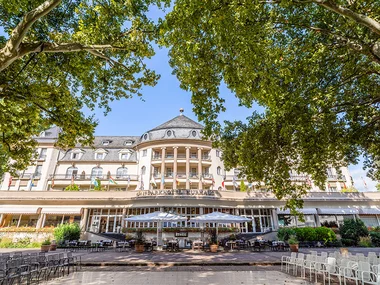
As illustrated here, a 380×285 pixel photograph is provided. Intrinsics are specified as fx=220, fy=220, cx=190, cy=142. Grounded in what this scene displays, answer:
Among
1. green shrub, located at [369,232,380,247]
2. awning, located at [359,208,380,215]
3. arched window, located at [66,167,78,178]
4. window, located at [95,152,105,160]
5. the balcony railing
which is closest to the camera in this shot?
green shrub, located at [369,232,380,247]

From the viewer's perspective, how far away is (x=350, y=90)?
11477 mm

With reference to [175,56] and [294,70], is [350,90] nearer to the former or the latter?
[294,70]

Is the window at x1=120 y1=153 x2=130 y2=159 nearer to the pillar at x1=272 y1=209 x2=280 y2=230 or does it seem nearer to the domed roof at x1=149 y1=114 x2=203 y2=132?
the domed roof at x1=149 y1=114 x2=203 y2=132

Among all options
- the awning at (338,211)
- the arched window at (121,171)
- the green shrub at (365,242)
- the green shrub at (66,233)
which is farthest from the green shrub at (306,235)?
the arched window at (121,171)

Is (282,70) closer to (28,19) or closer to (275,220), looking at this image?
(28,19)

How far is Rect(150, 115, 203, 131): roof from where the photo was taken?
3228 cm

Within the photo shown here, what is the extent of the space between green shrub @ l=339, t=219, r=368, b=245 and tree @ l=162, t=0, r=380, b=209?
12665 millimetres

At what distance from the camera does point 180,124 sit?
33.0 metres

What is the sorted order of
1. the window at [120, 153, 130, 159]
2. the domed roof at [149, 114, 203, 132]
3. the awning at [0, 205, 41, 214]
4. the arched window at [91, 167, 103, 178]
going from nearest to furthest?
the awning at [0, 205, 41, 214] < the domed roof at [149, 114, 203, 132] < the arched window at [91, 167, 103, 178] < the window at [120, 153, 130, 159]

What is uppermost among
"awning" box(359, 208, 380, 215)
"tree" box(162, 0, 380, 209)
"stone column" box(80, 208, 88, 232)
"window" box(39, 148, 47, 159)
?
"window" box(39, 148, 47, 159)

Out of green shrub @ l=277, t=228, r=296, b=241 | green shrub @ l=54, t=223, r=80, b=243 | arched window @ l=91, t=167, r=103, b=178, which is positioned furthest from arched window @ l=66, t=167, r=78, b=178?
green shrub @ l=277, t=228, r=296, b=241

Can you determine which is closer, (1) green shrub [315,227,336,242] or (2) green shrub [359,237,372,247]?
(2) green shrub [359,237,372,247]

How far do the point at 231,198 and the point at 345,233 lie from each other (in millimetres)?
11413

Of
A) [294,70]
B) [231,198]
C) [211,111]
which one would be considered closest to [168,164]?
[231,198]
